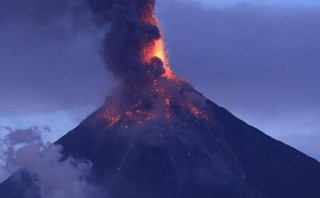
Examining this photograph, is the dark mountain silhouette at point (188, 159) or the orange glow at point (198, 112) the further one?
the orange glow at point (198, 112)

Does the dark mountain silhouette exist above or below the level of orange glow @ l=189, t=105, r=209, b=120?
below

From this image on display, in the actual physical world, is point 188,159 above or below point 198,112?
below

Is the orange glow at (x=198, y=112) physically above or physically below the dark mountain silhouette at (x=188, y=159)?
above

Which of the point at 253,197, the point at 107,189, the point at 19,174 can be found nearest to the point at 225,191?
the point at 253,197

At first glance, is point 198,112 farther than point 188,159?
Yes

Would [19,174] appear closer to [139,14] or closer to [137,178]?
[137,178]

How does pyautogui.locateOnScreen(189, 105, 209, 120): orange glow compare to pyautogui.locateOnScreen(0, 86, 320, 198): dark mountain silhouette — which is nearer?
pyautogui.locateOnScreen(0, 86, 320, 198): dark mountain silhouette
